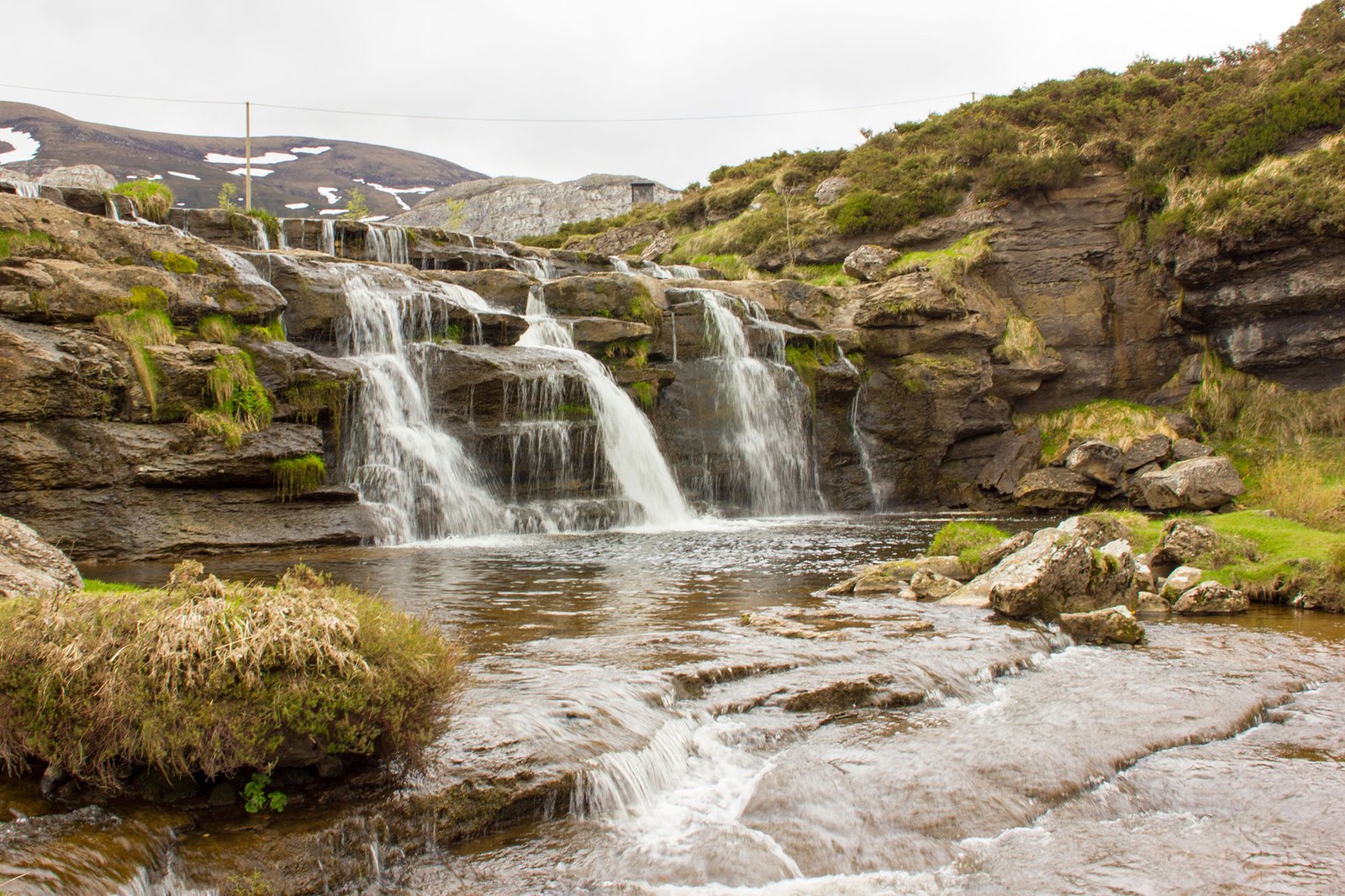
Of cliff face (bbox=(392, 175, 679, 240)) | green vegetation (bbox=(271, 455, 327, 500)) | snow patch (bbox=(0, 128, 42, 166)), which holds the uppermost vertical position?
snow patch (bbox=(0, 128, 42, 166))

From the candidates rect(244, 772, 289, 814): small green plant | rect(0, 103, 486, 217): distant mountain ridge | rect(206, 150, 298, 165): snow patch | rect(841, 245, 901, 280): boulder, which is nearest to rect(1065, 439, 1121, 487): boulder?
rect(841, 245, 901, 280): boulder

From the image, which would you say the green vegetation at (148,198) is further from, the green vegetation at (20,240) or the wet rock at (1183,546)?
the wet rock at (1183,546)

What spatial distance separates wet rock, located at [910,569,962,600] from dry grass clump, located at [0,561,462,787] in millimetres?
7849

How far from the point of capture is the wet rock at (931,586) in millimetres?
11055

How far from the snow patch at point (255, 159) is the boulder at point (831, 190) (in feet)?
329

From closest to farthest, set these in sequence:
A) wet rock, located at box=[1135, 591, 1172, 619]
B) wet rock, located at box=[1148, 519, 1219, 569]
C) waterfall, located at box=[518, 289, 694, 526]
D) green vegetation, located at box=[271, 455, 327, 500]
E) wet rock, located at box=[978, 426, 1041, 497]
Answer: wet rock, located at box=[1135, 591, 1172, 619]
wet rock, located at box=[1148, 519, 1219, 569]
green vegetation, located at box=[271, 455, 327, 500]
waterfall, located at box=[518, 289, 694, 526]
wet rock, located at box=[978, 426, 1041, 497]

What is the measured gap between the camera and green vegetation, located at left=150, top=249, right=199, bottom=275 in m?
17.3

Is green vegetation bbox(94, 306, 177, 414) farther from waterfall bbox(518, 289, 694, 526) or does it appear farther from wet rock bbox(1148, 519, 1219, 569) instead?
wet rock bbox(1148, 519, 1219, 569)

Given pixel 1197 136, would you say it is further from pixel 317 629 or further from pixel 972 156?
pixel 317 629

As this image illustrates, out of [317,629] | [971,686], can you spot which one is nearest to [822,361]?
[971,686]

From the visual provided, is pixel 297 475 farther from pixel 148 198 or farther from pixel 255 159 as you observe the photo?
pixel 255 159

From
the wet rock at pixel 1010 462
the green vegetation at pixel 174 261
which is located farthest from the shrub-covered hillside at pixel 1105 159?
the green vegetation at pixel 174 261

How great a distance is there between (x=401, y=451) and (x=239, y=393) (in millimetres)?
3441

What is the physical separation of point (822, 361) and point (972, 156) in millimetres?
14030
